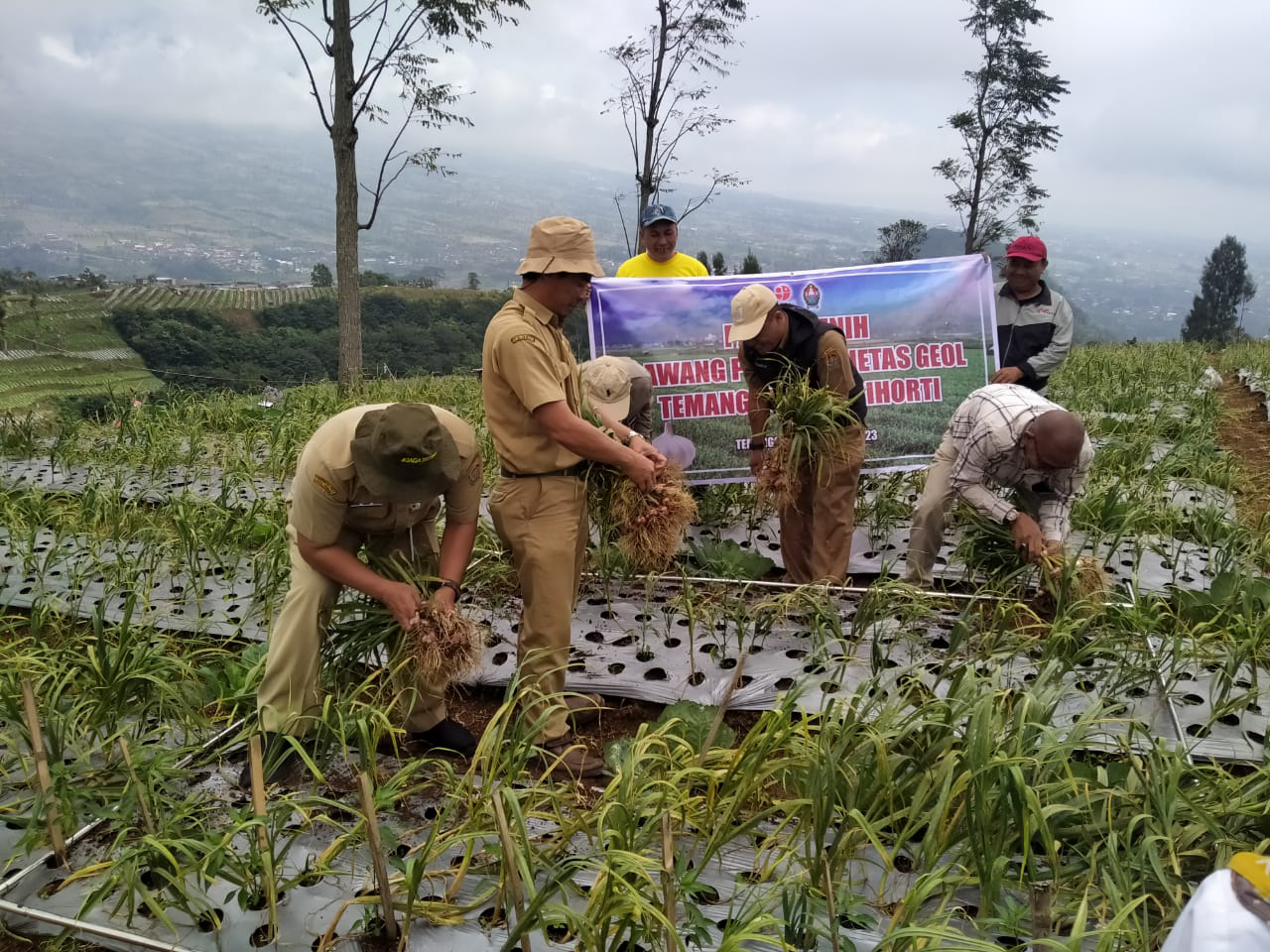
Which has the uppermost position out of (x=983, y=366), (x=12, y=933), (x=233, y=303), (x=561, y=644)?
(x=233, y=303)

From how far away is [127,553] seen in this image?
3.57 meters

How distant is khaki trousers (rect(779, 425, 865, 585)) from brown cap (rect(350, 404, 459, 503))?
5.78 feet

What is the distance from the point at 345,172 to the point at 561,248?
6157 mm

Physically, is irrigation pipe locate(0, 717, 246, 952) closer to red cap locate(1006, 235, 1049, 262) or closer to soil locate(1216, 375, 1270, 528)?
red cap locate(1006, 235, 1049, 262)

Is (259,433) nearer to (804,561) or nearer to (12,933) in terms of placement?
(804,561)

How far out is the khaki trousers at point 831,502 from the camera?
3391 mm

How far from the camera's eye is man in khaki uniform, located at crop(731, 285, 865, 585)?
3.31 meters

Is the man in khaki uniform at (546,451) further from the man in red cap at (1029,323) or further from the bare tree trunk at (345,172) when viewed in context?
the bare tree trunk at (345,172)

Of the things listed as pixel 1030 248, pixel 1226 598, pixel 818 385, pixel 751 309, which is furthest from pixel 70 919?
pixel 1030 248

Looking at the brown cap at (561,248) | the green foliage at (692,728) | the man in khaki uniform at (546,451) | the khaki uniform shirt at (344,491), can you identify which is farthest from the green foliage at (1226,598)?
the khaki uniform shirt at (344,491)

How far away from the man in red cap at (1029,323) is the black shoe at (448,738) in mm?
→ 3091

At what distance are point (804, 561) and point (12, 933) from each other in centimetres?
288

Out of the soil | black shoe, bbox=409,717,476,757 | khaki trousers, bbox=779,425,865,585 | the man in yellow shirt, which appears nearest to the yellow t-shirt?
the man in yellow shirt

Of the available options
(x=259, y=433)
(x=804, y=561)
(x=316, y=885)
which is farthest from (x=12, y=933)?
(x=259, y=433)
